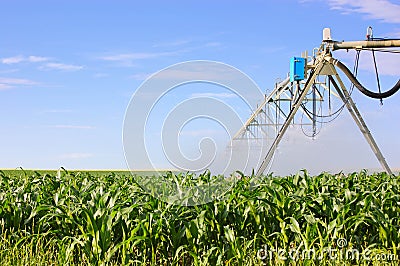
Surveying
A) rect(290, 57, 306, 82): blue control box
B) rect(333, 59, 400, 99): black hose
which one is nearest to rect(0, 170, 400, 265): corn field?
rect(333, 59, 400, 99): black hose

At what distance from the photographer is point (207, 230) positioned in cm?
490

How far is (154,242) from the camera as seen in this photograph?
475 cm

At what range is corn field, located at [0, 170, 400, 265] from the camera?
4703mm

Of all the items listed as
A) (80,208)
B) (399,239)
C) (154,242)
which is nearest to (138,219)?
(154,242)

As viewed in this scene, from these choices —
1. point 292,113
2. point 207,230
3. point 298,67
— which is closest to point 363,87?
point 298,67

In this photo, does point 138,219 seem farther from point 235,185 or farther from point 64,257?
point 235,185

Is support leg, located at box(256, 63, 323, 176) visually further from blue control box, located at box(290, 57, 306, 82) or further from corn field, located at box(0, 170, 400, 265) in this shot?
corn field, located at box(0, 170, 400, 265)

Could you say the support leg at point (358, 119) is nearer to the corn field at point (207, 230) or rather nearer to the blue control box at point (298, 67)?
the blue control box at point (298, 67)

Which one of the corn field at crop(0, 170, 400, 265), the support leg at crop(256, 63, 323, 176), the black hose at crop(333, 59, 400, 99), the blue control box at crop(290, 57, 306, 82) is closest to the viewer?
the corn field at crop(0, 170, 400, 265)

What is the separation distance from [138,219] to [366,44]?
8.07m

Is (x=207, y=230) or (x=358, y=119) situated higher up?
(x=358, y=119)

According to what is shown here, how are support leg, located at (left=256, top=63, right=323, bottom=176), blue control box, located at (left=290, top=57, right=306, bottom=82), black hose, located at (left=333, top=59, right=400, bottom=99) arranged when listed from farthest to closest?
blue control box, located at (left=290, top=57, right=306, bottom=82) < support leg, located at (left=256, top=63, right=323, bottom=176) < black hose, located at (left=333, top=59, right=400, bottom=99)

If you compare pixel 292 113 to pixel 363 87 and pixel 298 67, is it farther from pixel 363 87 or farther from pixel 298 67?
pixel 363 87

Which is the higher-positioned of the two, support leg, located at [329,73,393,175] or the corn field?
support leg, located at [329,73,393,175]
